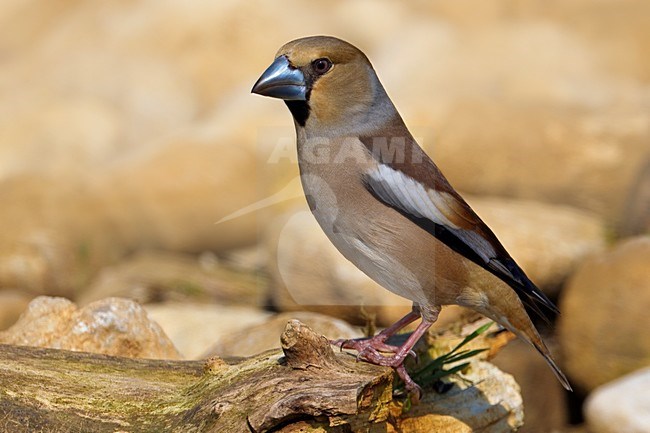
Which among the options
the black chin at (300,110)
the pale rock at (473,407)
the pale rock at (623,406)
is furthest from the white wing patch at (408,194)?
the pale rock at (623,406)

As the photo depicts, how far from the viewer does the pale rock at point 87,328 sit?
5934 millimetres

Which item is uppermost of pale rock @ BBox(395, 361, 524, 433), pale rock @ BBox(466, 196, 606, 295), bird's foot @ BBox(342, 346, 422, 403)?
bird's foot @ BBox(342, 346, 422, 403)

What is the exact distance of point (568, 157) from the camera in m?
11.5

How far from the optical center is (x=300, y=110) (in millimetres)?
4898

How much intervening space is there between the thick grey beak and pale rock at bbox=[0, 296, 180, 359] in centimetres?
194

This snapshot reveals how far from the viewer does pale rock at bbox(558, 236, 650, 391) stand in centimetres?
929

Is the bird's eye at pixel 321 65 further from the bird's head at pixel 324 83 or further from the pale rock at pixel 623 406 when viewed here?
the pale rock at pixel 623 406

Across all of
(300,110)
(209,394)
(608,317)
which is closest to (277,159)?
(608,317)

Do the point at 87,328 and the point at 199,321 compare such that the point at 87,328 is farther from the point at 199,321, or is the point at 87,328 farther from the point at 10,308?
the point at 199,321

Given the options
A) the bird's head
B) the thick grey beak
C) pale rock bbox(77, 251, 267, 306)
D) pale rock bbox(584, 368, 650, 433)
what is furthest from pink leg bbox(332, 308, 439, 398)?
pale rock bbox(77, 251, 267, 306)

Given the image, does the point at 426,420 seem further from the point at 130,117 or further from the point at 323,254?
the point at 130,117

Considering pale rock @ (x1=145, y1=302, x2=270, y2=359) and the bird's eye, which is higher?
the bird's eye

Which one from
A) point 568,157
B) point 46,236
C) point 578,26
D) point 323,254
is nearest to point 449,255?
point 323,254

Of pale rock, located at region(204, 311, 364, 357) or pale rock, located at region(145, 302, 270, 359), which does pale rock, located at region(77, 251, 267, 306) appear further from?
pale rock, located at region(204, 311, 364, 357)
